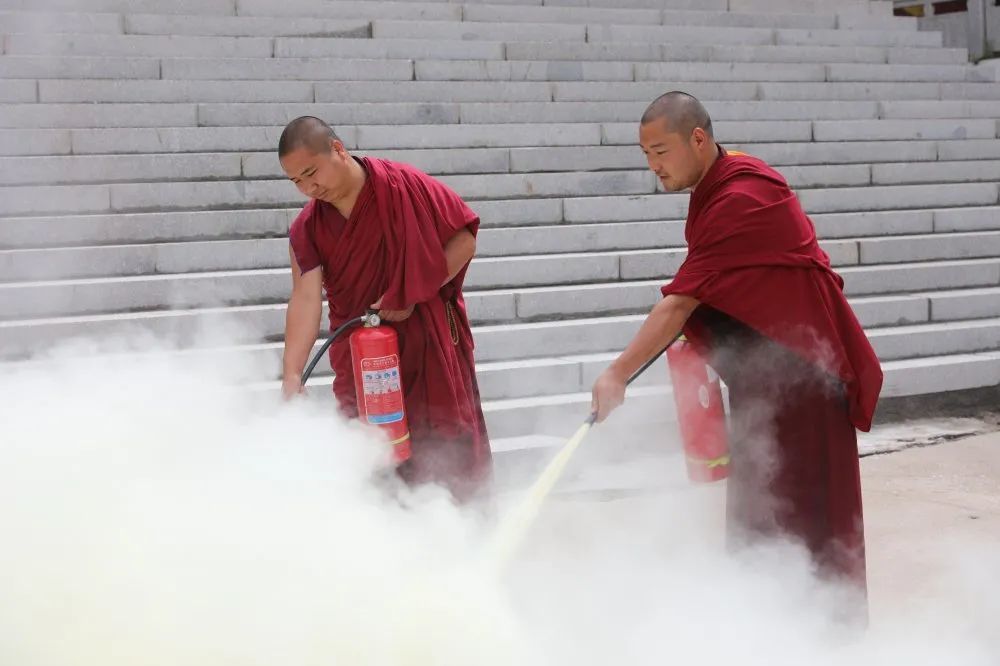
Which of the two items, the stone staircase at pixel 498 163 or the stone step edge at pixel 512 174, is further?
the stone step edge at pixel 512 174

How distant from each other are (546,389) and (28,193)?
3.18m

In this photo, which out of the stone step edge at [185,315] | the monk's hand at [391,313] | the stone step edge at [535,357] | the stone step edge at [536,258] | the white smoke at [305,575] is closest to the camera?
the white smoke at [305,575]

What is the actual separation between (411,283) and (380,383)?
0.34 meters

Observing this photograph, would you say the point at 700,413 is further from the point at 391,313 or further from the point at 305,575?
the point at 305,575

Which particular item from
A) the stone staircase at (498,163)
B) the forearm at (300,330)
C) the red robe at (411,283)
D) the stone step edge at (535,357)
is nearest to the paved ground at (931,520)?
the stone staircase at (498,163)

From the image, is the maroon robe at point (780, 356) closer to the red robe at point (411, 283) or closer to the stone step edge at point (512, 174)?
the red robe at point (411, 283)

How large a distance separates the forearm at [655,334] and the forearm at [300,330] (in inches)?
43.9

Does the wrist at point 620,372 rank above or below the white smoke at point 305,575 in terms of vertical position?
above

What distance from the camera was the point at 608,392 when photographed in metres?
2.99

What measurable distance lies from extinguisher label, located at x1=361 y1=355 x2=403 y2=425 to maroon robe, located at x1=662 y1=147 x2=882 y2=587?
932mm

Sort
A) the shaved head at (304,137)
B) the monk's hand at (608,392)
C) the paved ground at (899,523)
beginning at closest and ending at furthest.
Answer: the monk's hand at (608,392) < the shaved head at (304,137) < the paved ground at (899,523)

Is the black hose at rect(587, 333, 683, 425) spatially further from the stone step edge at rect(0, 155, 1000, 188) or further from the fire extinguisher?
the stone step edge at rect(0, 155, 1000, 188)

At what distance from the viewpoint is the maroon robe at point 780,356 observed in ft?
9.82

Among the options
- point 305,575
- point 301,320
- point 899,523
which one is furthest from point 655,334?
point 899,523
